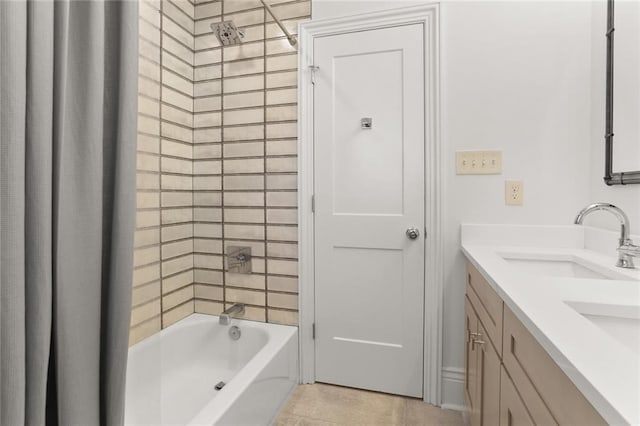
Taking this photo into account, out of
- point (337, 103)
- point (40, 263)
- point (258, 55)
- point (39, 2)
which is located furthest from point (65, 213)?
point (258, 55)

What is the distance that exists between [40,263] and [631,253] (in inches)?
63.3

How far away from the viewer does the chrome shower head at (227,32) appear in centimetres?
178

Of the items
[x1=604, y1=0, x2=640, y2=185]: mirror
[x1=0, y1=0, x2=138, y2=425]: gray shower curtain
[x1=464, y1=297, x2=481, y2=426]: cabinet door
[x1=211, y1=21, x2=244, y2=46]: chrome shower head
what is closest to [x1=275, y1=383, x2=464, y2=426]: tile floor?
[x1=464, y1=297, x2=481, y2=426]: cabinet door

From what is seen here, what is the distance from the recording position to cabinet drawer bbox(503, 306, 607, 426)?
0.53 metres

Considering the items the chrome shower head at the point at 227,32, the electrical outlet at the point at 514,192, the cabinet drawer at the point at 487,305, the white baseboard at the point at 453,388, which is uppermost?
the chrome shower head at the point at 227,32

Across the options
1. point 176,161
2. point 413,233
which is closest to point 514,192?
point 413,233

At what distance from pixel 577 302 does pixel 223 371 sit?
1.84 metres

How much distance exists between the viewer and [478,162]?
5.65ft

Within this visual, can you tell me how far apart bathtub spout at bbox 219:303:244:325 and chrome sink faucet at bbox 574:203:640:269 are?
5.71 ft

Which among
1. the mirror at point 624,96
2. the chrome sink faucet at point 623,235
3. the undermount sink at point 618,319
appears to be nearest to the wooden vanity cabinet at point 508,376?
the undermount sink at point 618,319

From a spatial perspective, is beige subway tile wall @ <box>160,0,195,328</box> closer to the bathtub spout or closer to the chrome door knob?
the bathtub spout

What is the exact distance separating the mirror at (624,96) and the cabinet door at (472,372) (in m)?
0.81

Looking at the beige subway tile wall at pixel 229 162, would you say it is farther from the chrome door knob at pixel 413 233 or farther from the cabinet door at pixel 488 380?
the cabinet door at pixel 488 380

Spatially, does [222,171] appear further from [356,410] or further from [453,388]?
[453,388]
